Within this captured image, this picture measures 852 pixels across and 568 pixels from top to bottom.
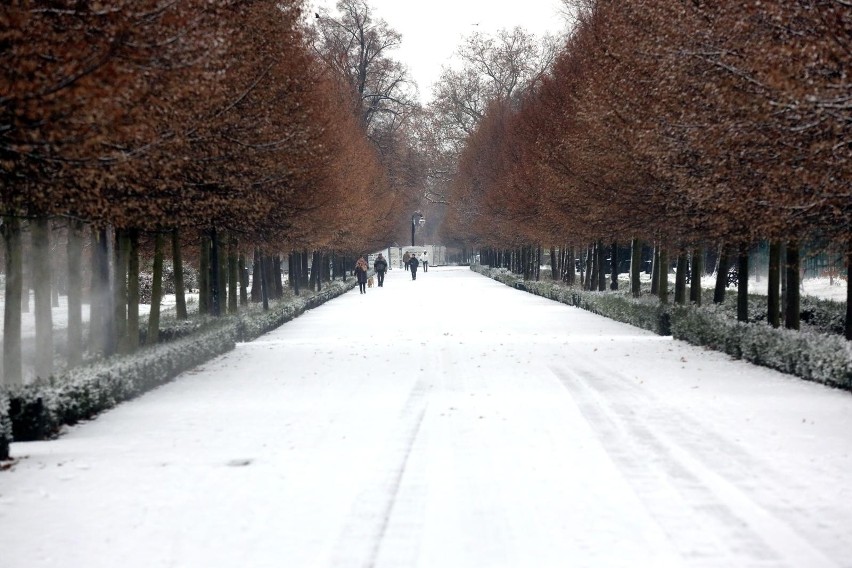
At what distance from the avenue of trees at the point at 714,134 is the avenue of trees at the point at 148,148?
6.58m

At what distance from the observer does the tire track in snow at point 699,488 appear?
6535mm

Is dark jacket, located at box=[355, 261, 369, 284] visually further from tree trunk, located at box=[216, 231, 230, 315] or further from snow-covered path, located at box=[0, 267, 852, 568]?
snow-covered path, located at box=[0, 267, 852, 568]

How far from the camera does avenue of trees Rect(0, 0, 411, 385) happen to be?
30.8ft

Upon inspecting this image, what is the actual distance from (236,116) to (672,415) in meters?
9.60

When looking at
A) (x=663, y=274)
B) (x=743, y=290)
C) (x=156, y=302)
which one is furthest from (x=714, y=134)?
(x=663, y=274)

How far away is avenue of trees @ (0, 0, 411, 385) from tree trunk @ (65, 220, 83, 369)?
0.03m

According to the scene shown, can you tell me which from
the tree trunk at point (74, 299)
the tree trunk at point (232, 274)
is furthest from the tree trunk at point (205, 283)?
the tree trunk at point (74, 299)

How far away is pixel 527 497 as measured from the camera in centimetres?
809

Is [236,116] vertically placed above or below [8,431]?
above

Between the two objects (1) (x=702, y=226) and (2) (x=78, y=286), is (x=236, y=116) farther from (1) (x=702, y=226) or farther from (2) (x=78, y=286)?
(1) (x=702, y=226)

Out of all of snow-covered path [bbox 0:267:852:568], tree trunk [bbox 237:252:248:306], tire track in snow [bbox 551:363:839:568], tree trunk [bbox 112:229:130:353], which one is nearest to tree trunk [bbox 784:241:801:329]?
snow-covered path [bbox 0:267:852:568]

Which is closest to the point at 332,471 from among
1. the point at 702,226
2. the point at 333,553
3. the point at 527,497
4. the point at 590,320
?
the point at 527,497

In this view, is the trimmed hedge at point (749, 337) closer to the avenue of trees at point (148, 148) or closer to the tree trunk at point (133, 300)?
the avenue of trees at point (148, 148)

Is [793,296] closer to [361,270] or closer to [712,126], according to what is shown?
[712,126]
